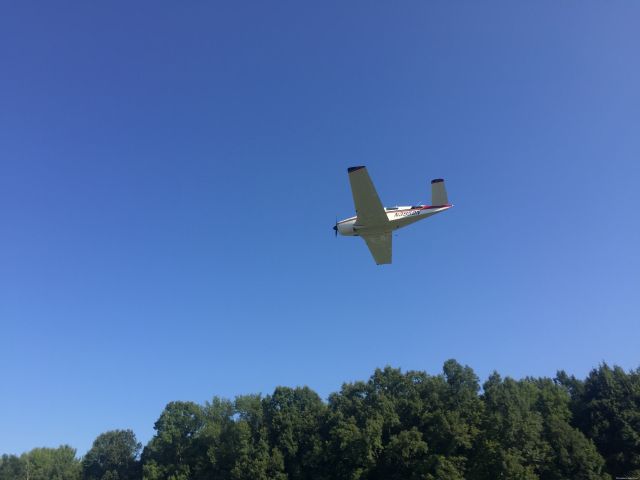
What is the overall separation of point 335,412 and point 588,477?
25.9m

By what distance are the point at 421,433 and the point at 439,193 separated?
31.5m

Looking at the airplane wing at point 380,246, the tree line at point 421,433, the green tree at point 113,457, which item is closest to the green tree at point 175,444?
the tree line at point 421,433

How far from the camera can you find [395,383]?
5634 centimetres

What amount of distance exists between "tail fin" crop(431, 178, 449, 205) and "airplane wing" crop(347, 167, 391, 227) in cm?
305

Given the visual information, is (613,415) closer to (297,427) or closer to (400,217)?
(297,427)

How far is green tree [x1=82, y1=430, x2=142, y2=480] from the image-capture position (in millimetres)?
75000

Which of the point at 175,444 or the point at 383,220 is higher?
the point at 383,220

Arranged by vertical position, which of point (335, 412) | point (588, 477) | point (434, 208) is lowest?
point (588, 477)

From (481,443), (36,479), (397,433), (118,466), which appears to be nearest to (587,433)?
(481,443)

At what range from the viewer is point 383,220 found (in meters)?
22.7

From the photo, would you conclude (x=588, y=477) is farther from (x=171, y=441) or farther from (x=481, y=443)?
(x=171, y=441)

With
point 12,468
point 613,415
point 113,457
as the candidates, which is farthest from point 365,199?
point 12,468

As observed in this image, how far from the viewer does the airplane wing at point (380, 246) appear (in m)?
24.0

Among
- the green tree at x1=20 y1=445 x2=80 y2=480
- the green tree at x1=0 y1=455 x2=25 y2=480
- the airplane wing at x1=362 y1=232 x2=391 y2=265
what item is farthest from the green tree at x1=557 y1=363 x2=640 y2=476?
the green tree at x1=0 y1=455 x2=25 y2=480
